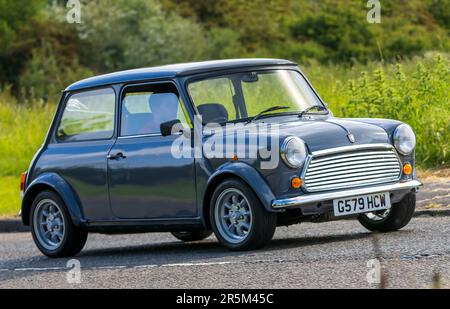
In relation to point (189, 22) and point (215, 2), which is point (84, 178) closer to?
point (189, 22)

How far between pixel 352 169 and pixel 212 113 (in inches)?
59.4

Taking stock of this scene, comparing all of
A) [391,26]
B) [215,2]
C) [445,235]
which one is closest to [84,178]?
[445,235]

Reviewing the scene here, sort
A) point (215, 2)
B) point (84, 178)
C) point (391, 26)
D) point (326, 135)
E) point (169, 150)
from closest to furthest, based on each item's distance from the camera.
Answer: point (326, 135), point (169, 150), point (84, 178), point (391, 26), point (215, 2)

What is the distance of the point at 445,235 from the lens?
10.6 meters

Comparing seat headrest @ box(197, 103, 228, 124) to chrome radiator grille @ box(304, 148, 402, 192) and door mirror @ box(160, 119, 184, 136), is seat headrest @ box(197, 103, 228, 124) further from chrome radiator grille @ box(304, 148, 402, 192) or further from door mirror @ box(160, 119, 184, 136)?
chrome radiator grille @ box(304, 148, 402, 192)

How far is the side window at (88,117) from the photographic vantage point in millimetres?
12047

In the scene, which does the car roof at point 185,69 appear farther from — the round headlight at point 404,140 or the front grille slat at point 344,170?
the front grille slat at point 344,170

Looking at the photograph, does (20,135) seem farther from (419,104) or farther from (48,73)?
(48,73)

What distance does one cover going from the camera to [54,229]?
1230 centimetres

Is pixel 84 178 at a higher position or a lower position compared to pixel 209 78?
lower

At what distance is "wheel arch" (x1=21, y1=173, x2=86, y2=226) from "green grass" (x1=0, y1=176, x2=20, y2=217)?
4954 millimetres

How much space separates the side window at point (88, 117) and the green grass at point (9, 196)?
16.5ft

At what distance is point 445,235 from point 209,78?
267cm

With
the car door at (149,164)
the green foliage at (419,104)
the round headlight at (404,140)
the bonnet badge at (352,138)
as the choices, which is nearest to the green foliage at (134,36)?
the green foliage at (419,104)
